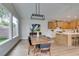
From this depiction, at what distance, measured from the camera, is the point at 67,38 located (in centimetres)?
794

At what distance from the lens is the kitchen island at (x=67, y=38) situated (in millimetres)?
7909

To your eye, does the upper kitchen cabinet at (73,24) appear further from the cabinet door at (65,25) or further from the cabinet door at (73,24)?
the cabinet door at (65,25)

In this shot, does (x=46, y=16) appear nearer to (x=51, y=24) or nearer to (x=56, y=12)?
(x=56, y=12)

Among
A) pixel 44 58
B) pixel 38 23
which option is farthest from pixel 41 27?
pixel 44 58

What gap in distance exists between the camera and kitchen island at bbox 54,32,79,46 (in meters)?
7.91

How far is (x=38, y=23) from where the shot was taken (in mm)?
9797

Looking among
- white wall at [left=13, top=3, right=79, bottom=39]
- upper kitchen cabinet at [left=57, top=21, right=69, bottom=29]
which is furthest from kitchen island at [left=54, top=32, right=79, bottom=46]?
upper kitchen cabinet at [left=57, top=21, right=69, bottom=29]

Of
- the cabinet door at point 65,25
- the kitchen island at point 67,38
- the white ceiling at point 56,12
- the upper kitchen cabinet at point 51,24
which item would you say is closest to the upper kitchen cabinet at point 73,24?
the cabinet door at point 65,25

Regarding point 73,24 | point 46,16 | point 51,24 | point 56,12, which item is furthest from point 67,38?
point 73,24

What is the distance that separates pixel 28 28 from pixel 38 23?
0.76 meters

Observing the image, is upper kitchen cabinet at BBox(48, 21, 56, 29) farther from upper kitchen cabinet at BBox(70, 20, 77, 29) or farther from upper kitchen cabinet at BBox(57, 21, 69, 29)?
upper kitchen cabinet at BBox(70, 20, 77, 29)

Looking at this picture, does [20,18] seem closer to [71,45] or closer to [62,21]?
[62,21]

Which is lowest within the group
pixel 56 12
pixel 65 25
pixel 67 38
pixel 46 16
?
pixel 67 38

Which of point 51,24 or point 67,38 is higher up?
point 51,24
